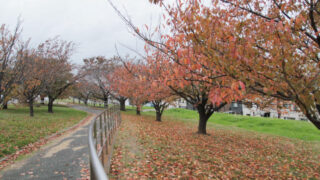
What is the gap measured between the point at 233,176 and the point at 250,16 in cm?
Answer: 493

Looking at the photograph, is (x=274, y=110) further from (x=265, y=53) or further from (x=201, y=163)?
(x=265, y=53)

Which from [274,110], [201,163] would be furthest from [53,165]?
[274,110]

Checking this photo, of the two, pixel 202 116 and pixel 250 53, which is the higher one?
pixel 250 53

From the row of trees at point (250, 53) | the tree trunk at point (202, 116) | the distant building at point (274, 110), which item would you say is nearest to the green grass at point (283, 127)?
the distant building at point (274, 110)

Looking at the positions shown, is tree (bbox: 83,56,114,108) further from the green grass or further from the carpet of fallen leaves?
the carpet of fallen leaves

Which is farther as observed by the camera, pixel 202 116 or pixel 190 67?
pixel 202 116

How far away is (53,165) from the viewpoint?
20.6ft

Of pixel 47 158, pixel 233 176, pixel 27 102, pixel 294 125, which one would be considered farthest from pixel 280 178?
pixel 27 102

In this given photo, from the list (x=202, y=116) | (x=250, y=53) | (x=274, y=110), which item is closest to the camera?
(x=250, y=53)

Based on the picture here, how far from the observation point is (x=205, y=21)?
4.44m

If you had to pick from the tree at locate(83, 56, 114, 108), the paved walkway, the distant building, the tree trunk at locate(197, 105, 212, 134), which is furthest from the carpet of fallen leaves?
the tree at locate(83, 56, 114, 108)

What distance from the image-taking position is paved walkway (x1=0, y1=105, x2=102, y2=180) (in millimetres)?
5506

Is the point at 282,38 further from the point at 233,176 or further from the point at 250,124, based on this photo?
the point at 250,124

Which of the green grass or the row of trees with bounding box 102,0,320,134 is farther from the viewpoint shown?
the green grass
